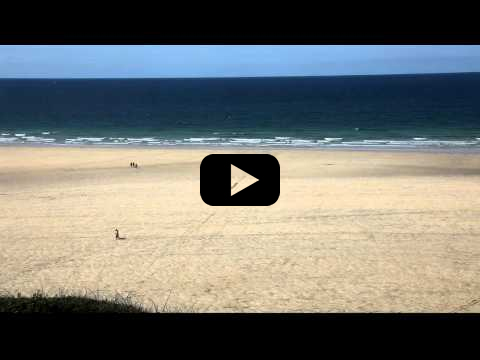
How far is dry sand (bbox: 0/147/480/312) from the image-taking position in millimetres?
9133

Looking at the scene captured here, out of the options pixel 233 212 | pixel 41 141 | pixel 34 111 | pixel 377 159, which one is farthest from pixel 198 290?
pixel 34 111

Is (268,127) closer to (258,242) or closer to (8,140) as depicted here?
(8,140)

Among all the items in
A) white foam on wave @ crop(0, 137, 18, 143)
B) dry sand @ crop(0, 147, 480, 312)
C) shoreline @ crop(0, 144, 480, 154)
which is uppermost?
white foam on wave @ crop(0, 137, 18, 143)

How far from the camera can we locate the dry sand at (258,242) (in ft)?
30.0

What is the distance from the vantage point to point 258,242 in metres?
12.2
